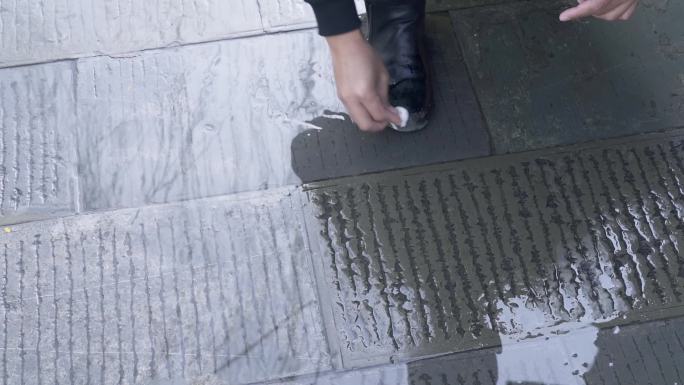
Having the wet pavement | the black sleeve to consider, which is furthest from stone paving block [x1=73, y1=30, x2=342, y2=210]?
the black sleeve

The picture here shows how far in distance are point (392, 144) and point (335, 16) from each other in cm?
52

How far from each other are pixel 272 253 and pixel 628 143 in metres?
1.14

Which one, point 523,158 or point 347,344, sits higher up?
point 523,158

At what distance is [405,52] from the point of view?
229 cm

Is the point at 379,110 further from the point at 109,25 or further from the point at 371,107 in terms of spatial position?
the point at 109,25

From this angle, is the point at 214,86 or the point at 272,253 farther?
the point at 214,86

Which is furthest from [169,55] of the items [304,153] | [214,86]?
[304,153]

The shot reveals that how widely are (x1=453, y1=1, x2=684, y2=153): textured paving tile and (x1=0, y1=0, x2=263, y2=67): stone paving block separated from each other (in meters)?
0.79

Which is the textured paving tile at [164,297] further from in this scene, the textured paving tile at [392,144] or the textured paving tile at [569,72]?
the textured paving tile at [569,72]

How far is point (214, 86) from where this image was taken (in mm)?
2340

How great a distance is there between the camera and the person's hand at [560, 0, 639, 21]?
1823mm

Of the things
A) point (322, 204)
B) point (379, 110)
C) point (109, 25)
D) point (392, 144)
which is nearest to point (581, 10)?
point (379, 110)

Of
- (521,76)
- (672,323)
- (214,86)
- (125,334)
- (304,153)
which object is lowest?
(672,323)

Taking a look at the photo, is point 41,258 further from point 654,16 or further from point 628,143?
point 654,16
